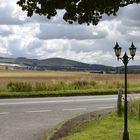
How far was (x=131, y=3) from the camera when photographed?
547 inches

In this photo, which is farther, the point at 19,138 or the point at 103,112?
the point at 103,112

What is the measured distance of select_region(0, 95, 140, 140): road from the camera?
A: 17.0 m

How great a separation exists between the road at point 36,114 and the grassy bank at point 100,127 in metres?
0.75

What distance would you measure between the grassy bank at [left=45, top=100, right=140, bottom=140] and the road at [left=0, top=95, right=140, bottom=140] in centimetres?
75

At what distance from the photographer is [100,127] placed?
56.4ft

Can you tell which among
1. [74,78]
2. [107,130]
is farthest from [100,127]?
[74,78]

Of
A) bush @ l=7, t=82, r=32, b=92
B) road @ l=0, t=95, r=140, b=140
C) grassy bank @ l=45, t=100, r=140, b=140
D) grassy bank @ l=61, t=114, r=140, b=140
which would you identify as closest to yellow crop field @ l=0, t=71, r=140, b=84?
bush @ l=7, t=82, r=32, b=92

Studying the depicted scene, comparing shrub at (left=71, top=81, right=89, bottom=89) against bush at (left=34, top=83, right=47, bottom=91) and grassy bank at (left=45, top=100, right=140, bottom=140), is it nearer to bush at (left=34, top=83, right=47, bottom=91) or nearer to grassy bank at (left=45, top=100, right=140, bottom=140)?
bush at (left=34, top=83, right=47, bottom=91)

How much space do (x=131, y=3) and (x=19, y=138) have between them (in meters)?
5.11

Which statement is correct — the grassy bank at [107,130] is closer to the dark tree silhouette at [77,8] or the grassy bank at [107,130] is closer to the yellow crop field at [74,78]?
the dark tree silhouette at [77,8]

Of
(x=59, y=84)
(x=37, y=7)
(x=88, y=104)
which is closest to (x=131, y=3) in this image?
(x=37, y=7)

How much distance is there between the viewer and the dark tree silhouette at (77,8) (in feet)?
42.2

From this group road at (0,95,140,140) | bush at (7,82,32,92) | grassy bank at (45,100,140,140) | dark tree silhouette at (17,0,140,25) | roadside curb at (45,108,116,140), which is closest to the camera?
dark tree silhouette at (17,0,140,25)

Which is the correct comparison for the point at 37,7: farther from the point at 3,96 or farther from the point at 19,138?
the point at 3,96
